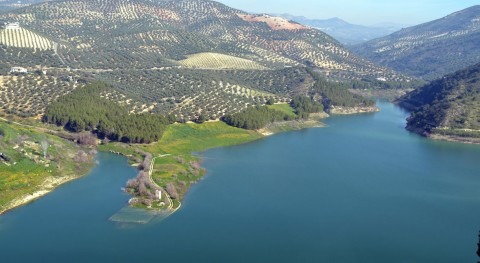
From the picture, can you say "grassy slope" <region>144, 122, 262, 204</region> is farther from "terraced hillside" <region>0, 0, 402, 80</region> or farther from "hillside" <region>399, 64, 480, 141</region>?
Answer: "terraced hillside" <region>0, 0, 402, 80</region>

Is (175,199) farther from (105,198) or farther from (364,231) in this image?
(364,231)

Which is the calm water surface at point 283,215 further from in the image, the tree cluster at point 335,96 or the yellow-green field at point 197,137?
the tree cluster at point 335,96

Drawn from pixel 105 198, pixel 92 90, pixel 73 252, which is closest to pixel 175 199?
pixel 105 198

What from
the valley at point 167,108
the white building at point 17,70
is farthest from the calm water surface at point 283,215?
the white building at point 17,70

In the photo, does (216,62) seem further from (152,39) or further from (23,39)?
(23,39)

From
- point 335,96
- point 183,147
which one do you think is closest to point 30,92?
point 183,147

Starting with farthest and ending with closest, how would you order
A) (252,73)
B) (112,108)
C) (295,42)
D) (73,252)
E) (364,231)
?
1. (295,42)
2. (252,73)
3. (112,108)
4. (364,231)
5. (73,252)
